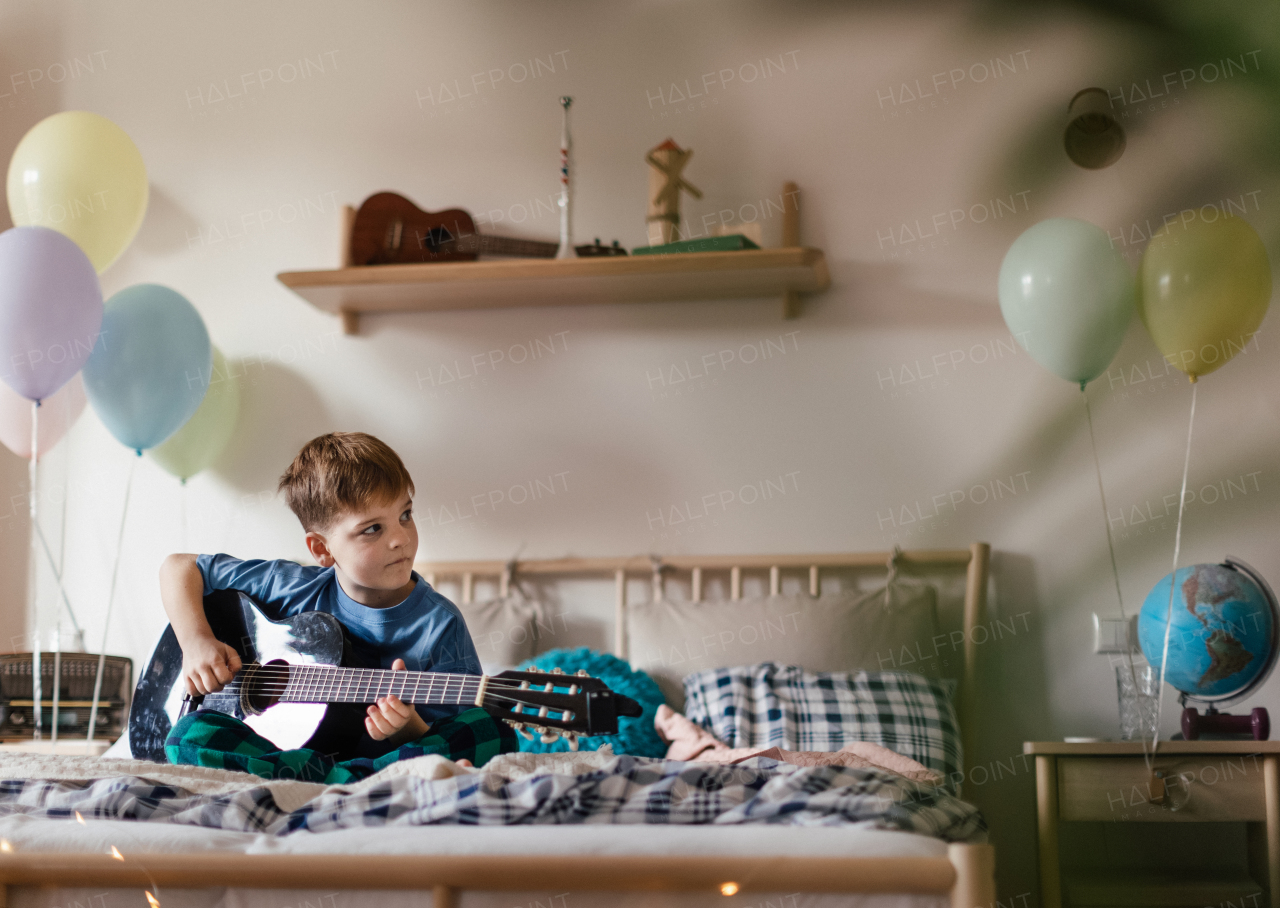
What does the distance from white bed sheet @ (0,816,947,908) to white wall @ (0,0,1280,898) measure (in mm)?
1311

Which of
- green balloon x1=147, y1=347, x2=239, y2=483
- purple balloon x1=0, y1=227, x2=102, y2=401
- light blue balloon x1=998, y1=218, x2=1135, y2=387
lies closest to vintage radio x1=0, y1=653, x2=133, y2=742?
green balloon x1=147, y1=347, x2=239, y2=483

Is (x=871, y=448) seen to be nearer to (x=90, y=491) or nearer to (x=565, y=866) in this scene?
(x=565, y=866)

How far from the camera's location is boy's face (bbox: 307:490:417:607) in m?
1.25

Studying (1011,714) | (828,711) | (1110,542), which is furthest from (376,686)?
(1110,542)

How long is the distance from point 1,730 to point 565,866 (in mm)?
1696

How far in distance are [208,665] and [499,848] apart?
0.60m

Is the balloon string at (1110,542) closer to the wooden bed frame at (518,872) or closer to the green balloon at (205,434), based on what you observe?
the wooden bed frame at (518,872)

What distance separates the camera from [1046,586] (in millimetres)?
1980

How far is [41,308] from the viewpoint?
1.76 meters

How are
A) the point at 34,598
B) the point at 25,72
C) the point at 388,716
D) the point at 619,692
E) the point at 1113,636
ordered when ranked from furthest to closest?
the point at 25,72
the point at 34,598
the point at 1113,636
the point at 619,692
the point at 388,716

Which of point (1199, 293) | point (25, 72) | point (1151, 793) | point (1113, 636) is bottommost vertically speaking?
point (1151, 793)

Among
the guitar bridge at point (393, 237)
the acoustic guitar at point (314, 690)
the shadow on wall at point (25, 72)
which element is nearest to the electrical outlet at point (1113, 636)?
the acoustic guitar at point (314, 690)

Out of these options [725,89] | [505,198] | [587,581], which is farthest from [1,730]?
[725,89]

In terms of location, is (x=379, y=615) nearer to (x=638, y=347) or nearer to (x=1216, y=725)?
(x=638, y=347)
